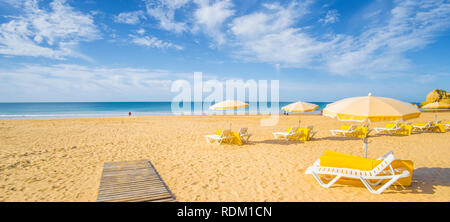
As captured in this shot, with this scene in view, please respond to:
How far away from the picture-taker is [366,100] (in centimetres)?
408

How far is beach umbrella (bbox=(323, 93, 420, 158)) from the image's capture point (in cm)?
362

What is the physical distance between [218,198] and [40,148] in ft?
25.4

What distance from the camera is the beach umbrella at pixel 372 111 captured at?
11.9 ft

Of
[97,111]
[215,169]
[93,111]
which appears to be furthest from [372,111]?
[93,111]

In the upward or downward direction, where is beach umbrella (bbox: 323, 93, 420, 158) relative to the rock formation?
downward

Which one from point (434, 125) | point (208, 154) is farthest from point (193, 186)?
point (434, 125)

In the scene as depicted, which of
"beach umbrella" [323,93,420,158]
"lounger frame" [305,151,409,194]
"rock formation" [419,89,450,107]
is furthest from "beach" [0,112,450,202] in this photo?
"rock formation" [419,89,450,107]

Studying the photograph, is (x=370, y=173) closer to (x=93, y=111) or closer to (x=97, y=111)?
(x=97, y=111)

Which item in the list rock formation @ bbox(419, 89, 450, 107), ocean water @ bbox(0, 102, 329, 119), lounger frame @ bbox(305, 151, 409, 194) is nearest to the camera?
lounger frame @ bbox(305, 151, 409, 194)

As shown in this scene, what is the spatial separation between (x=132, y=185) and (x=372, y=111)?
178 inches

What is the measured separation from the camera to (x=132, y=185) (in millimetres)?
4188

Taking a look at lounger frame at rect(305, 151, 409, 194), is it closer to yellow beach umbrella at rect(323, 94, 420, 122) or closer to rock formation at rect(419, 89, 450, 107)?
yellow beach umbrella at rect(323, 94, 420, 122)

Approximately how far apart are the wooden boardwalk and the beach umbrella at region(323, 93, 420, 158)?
3.42m
